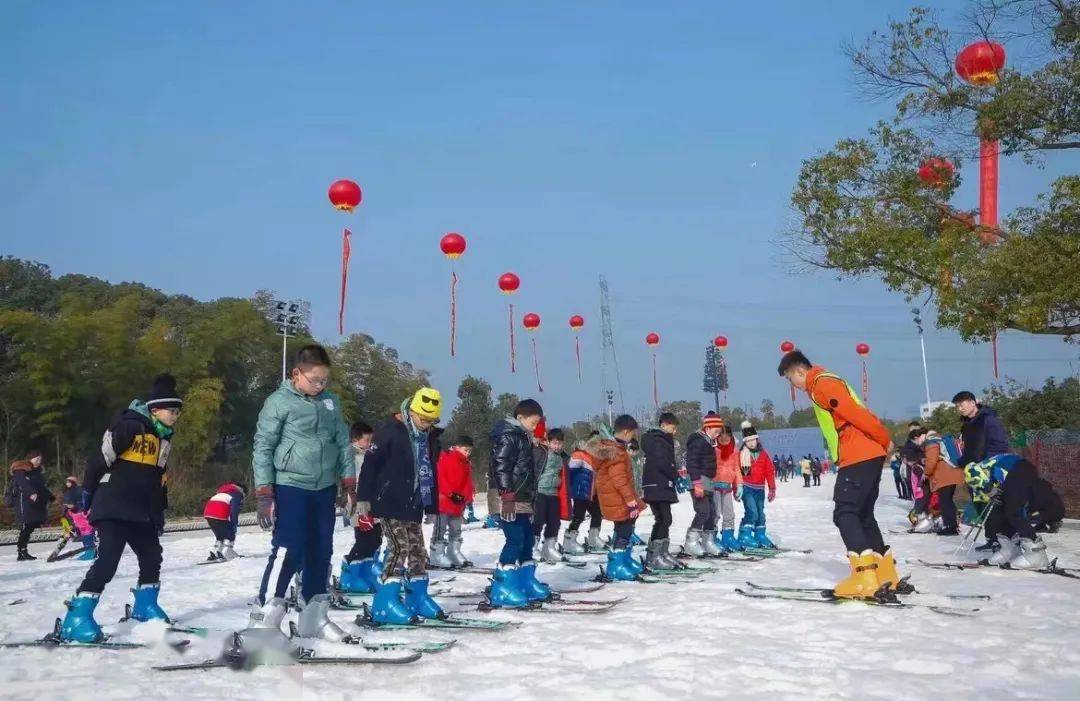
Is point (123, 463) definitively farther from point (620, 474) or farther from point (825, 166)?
point (825, 166)

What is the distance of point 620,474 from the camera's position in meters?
10.4

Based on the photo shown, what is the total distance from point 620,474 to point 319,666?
5.27 meters

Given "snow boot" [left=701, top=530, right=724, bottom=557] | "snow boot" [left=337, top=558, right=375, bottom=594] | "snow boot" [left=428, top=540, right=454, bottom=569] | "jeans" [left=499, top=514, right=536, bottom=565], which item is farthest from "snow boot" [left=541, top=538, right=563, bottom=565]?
"jeans" [left=499, top=514, right=536, bottom=565]

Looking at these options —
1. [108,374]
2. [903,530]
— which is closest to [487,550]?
[903,530]

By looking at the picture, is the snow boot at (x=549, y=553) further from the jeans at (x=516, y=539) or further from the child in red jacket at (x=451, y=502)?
the jeans at (x=516, y=539)

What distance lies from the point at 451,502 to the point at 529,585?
3550mm

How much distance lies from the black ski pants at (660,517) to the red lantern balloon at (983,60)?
9255 millimetres

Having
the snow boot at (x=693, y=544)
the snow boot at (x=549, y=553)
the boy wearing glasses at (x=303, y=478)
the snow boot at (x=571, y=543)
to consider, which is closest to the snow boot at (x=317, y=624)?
the boy wearing glasses at (x=303, y=478)

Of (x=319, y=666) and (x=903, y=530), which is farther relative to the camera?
(x=903, y=530)

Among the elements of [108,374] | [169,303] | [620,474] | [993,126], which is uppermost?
[169,303]

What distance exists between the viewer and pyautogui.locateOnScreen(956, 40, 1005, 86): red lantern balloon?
1484cm

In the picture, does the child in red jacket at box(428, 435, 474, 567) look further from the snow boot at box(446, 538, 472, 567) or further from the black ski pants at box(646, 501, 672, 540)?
the black ski pants at box(646, 501, 672, 540)

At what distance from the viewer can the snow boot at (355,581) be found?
30.7 ft

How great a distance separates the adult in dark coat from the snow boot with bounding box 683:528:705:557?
1020 cm
